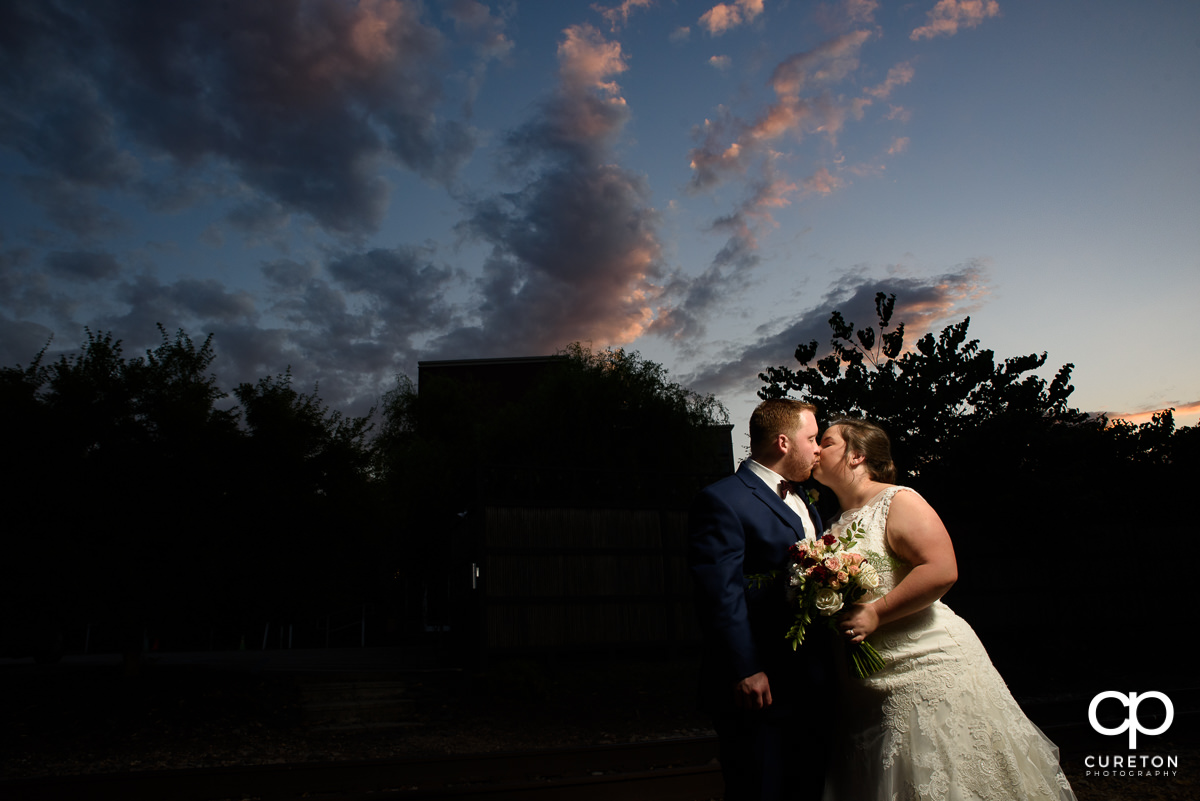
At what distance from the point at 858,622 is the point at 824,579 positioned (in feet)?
0.91

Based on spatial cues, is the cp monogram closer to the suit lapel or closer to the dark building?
the suit lapel

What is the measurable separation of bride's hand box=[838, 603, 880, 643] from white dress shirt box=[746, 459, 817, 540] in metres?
0.43

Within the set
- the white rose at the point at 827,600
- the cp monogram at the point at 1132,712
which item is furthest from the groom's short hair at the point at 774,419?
the cp monogram at the point at 1132,712

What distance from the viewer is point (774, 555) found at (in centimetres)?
299

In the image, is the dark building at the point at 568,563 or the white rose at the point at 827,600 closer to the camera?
the white rose at the point at 827,600

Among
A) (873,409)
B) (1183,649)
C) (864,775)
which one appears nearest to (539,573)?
(873,409)

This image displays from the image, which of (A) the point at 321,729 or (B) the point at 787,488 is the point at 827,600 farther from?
(A) the point at 321,729

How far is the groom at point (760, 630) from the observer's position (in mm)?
2693

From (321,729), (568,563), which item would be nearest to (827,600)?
(321,729)

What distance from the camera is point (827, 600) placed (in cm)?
268

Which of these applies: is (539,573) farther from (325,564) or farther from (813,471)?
(813,471)

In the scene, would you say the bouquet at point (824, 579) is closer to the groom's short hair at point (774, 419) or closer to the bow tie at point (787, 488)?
the bow tie at point (787, 488)

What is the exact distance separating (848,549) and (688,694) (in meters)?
10.4

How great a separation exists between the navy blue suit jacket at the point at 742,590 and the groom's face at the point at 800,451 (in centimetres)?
14
